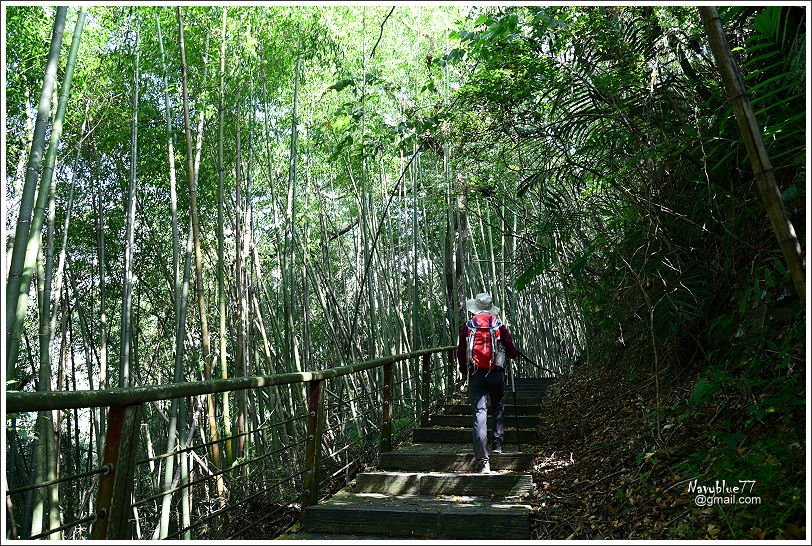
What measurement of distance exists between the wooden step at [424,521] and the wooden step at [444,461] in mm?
862

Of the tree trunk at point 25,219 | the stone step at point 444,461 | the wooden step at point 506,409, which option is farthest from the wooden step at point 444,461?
the tree trunk at point 25,219

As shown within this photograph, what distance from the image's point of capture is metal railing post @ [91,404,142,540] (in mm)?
1706

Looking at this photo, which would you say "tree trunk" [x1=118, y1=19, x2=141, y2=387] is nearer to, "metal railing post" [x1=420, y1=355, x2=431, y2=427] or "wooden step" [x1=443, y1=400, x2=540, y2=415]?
"metal railing post" [x1=420, y1=355, x2=431, y2=427]

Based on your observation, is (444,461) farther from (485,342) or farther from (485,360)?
(485,342)

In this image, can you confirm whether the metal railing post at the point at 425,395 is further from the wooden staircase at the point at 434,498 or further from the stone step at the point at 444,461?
the stone step at the point at 444,461

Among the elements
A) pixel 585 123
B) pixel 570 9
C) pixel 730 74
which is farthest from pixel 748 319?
pixel 570 9

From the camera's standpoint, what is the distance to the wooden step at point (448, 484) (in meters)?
3.50

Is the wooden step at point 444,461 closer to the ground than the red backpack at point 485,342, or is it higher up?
closer to the ground

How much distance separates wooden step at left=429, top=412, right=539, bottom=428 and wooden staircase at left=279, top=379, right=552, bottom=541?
0.05ft

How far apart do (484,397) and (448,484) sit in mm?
790

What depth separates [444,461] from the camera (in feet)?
13.5

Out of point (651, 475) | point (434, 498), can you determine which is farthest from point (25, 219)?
point (651, 475)

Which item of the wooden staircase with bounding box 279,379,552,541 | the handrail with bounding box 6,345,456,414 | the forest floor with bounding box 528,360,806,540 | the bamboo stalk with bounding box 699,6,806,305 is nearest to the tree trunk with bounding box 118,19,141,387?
the wooden staircase with bounding box 279,379,552,541

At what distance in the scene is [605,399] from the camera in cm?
501
